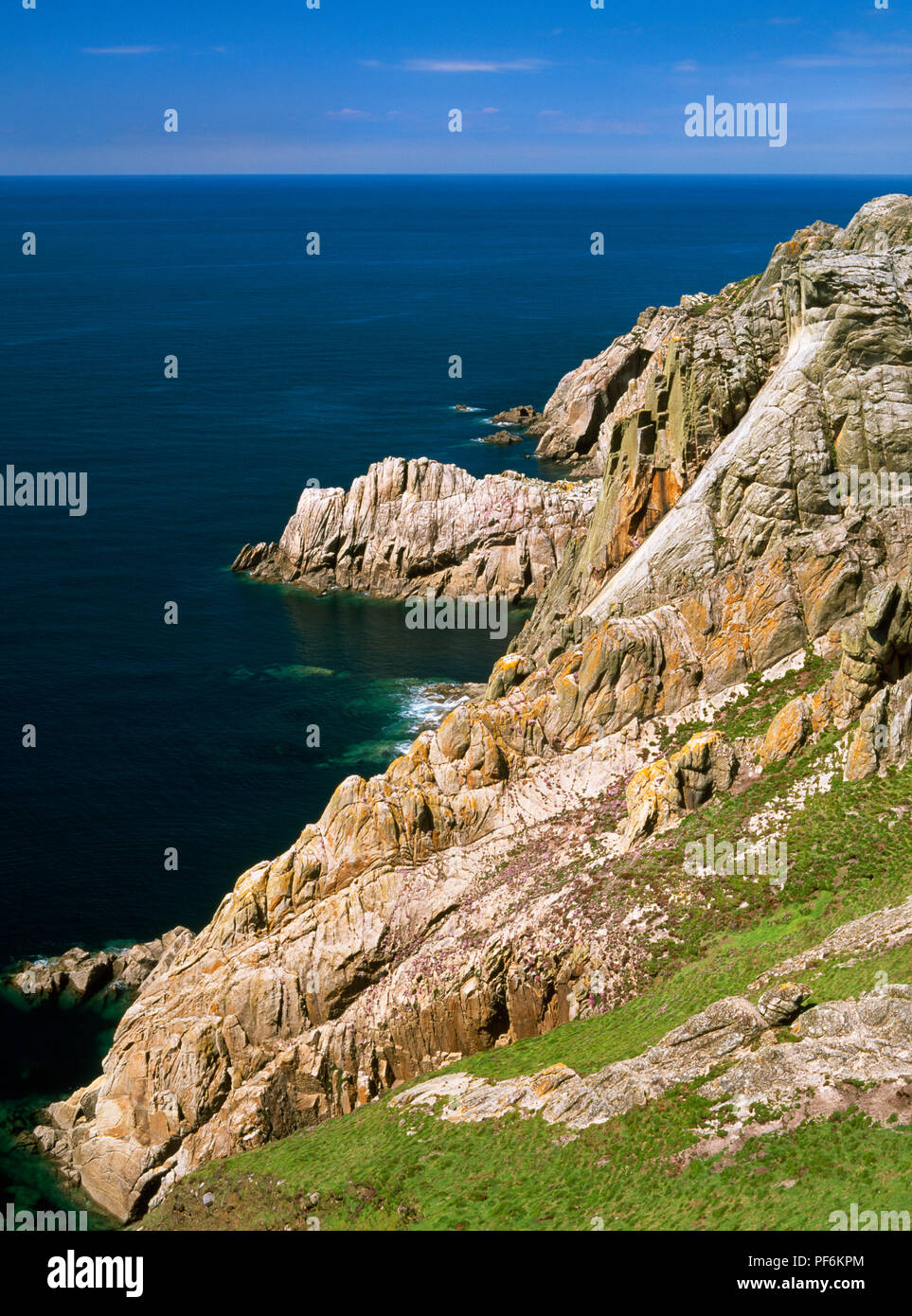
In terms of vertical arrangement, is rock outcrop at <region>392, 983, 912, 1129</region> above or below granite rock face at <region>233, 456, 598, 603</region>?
below

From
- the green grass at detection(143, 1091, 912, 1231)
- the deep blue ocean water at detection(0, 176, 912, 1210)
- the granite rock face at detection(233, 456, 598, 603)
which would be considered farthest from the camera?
the granite rock face at detection(233, 456, 598, 603)

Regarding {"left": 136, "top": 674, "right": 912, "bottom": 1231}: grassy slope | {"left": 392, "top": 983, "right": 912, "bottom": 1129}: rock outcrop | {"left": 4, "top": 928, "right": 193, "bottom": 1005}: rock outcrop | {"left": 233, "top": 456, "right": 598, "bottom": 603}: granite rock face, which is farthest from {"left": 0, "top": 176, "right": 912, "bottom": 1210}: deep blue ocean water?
{"left": 392, "top": 983, "right": 912, "bottom": 1129}: rock outcrop

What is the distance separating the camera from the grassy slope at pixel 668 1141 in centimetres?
3094

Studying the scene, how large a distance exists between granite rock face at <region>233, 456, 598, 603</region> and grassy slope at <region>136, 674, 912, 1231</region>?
209ft

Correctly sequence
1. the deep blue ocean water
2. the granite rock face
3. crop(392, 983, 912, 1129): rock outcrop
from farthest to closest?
1. the granite rock face
2. the deep blue ocean water
3. crop(392, 983, 912, 1129): rock outcrop

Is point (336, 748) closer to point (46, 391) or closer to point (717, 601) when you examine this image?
A: point (717, 601)

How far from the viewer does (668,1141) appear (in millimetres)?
33781

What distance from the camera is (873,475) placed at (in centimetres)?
5231

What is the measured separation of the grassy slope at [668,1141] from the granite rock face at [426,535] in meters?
63.7

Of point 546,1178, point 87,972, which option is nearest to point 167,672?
point 87,972

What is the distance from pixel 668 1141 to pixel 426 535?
86129mm

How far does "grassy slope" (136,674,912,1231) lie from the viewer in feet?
102

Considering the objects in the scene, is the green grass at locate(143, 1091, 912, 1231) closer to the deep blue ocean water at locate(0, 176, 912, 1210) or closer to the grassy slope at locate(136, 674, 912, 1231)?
the grassy slope at locate(136, 674, 912, 1231)

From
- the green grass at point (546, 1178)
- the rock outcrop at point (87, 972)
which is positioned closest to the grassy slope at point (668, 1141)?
the green grass at point (546, 1178)
